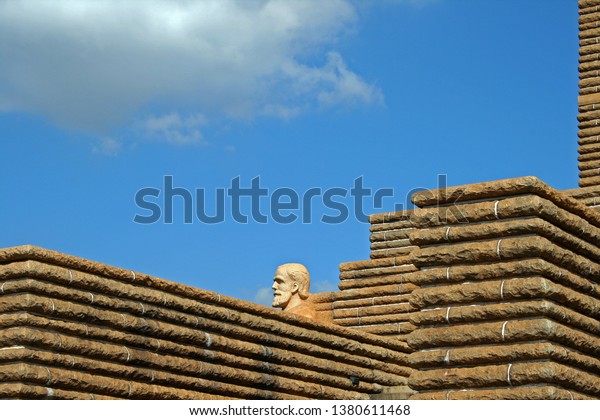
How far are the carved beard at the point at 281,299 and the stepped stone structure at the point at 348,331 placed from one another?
267cm

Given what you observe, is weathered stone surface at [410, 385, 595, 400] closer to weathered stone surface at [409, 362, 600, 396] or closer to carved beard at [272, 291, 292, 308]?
weathered stone surface at [409, 362, 600, 396]

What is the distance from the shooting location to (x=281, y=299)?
64.0 feet

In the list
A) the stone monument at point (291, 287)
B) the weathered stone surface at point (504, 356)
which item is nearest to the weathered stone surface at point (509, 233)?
the weathered stone surface at point (504, 356)

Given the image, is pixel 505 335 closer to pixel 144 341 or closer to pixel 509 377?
pixel 509 377

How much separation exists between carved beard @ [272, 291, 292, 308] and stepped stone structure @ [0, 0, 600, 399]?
2666 mm

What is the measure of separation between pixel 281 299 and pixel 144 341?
6.04m

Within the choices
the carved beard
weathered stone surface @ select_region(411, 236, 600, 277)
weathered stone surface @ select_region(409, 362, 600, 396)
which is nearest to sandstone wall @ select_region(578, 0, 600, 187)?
the carved beard

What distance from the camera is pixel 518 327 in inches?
426

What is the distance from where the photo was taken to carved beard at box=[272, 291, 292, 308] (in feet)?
63.8

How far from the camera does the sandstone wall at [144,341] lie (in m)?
12.5

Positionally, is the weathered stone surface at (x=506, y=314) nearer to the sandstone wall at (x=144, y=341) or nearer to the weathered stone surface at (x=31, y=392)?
the sandstone wall at (x=144, y=341)
